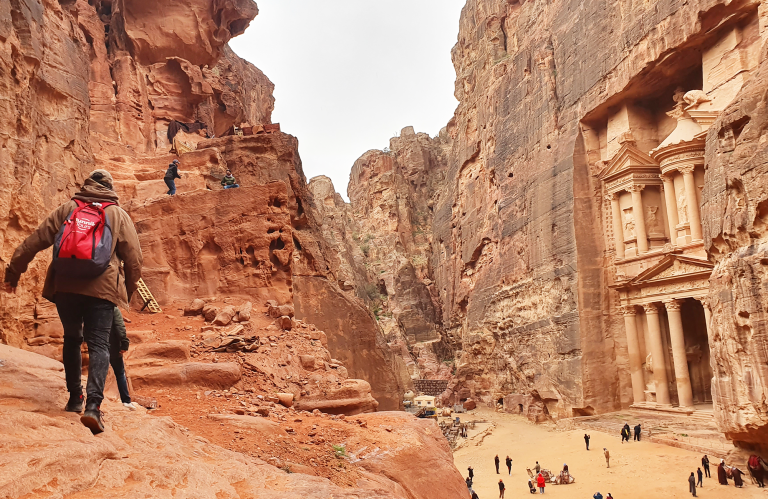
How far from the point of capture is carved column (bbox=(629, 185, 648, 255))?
27250mm

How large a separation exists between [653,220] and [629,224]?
1.12 meters

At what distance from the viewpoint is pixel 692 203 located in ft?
81.1

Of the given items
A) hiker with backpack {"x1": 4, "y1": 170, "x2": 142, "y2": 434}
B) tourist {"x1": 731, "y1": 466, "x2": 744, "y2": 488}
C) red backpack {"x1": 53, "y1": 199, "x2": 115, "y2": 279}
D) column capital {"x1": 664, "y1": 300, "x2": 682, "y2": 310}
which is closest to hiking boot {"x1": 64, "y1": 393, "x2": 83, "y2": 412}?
hiker with backpack {"x1": 4, "y1": 170, "x2": 142, "y2": 434}

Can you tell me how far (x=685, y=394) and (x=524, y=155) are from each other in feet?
51.7

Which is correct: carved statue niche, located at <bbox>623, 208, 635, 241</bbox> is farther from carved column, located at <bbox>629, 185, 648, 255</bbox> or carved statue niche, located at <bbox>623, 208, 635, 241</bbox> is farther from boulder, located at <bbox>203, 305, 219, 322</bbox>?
boulder, located at <bbox>203, 305, 219, 322</bbox>

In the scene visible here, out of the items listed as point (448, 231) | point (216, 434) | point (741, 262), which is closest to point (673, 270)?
point (741, 262)

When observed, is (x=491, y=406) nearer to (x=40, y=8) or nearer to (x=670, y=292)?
(x=670, y=292)

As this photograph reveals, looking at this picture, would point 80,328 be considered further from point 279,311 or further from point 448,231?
point 448,231

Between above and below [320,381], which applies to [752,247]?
above

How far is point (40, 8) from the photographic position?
9805 mm

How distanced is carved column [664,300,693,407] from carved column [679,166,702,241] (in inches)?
128

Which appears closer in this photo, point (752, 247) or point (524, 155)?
point (752, 247)

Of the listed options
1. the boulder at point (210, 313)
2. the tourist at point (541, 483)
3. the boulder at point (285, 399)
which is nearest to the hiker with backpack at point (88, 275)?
the boulder at point (285, 399)

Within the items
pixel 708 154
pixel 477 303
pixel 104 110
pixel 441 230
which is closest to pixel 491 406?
pixel 477 303
